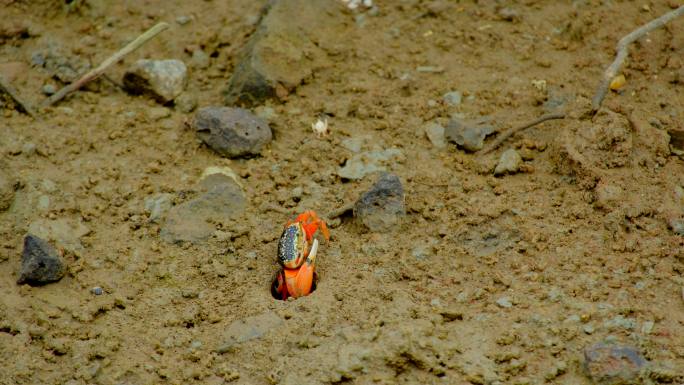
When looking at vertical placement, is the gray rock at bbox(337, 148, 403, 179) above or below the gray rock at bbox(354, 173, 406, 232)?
below

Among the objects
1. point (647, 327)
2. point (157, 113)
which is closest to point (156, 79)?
point (157, 113)

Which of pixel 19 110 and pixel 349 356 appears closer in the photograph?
pixel 349 356

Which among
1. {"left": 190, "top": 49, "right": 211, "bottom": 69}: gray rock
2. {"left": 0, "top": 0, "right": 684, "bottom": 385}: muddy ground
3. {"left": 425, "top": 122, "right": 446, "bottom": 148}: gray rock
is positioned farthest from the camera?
{"left": 190, "top": 49, "right": 211, "bottom": 69}: gray rock

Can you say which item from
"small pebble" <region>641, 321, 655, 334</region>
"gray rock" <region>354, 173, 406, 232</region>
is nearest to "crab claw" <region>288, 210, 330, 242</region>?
"gray rock" <region>354, 173, 406, 232</region>

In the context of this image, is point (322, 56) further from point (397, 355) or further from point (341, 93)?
point (397, 355)

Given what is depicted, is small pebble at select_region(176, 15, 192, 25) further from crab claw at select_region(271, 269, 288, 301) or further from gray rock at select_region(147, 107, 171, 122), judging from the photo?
crab claw at select_region(271, 269, 288, 301)

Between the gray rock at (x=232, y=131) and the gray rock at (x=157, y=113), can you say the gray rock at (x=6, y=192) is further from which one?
the gray rock at (x=232, y=131)

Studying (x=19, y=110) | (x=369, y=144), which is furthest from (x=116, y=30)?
(x=369, y=144)

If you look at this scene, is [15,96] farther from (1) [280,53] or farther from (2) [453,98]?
(2) [453,98]
